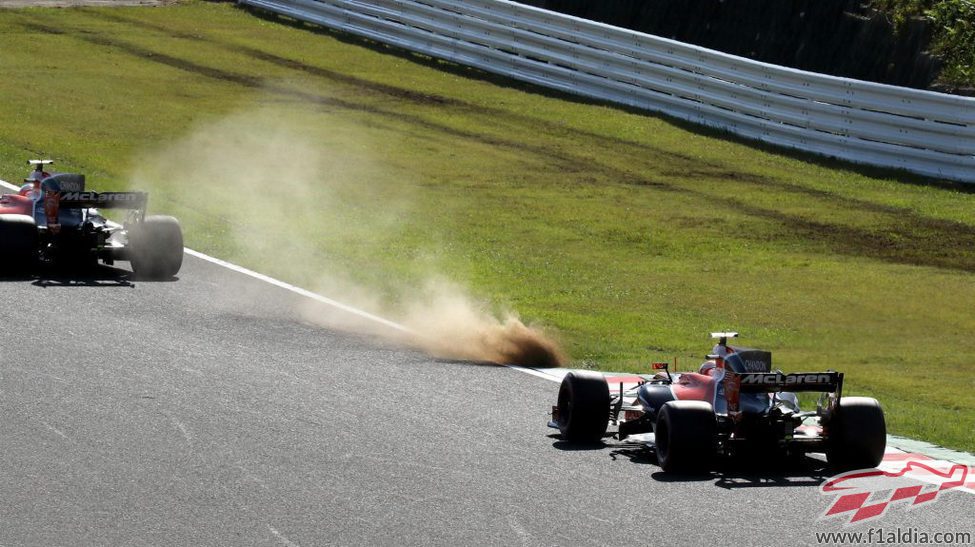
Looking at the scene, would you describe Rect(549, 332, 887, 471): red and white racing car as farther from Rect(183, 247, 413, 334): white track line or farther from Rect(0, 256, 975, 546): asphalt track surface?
Rect(183, 247, 413, 334): white track line

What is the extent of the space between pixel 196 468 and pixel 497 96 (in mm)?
20368

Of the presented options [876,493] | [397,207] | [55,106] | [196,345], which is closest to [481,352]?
[196,345]

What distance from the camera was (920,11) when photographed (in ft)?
92.8

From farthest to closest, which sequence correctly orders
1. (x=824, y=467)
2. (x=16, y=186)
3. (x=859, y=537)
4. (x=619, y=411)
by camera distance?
(x=16, y=186) < (x=619, y=411) < (x=824, y=467) < (x=859, y=537)

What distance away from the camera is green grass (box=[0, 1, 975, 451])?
16.2 m

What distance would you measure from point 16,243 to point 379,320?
392 centimetres

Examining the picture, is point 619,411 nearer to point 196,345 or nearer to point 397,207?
point 196,345

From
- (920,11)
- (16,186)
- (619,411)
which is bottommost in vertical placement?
(16,186)

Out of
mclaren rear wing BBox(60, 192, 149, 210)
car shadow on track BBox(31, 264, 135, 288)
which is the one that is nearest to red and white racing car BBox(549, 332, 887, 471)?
car shadow on track BBox(31, 264, 135, 288)

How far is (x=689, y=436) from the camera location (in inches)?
407

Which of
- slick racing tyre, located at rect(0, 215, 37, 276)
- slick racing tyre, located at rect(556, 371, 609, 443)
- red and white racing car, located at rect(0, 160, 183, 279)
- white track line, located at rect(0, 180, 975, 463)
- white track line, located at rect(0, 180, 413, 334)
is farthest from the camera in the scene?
red and white racing car, located at rect(0, 160, 183, 279)

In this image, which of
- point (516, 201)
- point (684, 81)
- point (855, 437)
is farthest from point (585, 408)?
point (684, 81)

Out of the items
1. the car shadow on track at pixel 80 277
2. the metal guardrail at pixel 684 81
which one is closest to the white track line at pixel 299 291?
Answer: the car shadow on track at pixel 80 277

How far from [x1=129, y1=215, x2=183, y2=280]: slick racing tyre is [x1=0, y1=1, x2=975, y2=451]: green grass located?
148 cm
